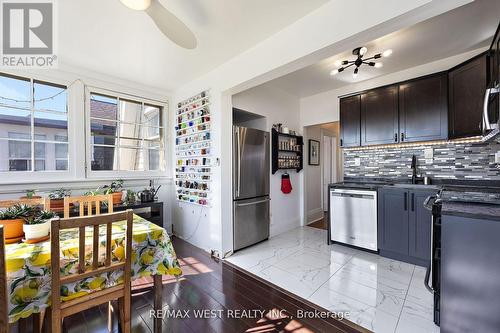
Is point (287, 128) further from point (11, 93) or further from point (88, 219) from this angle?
point (11, 93)

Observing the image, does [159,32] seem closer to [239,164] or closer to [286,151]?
[239,164]

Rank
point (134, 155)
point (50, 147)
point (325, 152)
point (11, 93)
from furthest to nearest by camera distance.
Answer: point (325, 152), point (134, 155), point (50, 147), point (11, 93)

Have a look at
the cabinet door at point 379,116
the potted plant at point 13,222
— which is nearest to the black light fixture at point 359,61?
the cabinet door at point 379,116

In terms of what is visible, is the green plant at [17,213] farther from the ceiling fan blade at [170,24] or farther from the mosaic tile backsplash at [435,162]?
the mosaic tile backsplash at [435,162]

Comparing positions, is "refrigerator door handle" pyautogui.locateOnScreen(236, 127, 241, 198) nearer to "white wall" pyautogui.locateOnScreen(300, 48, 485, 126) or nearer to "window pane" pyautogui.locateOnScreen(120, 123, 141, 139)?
"window pane" pyautogui.locateOnScreen(120, 123, 141, 139)

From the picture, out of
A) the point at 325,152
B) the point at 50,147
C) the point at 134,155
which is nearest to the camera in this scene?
the point at 50,147

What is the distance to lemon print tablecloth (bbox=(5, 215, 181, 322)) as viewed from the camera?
103 centimetres

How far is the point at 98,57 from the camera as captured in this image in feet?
8.46

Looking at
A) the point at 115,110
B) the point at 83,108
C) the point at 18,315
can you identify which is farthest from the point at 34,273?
the point at 115,110

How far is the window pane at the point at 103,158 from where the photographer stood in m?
3.09

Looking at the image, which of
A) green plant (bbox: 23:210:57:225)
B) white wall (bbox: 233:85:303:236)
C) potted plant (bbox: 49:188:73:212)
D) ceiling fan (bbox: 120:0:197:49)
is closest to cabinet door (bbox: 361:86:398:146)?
white wall (bbox: 233:85:303:236)

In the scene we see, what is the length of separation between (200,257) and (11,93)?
3019mm

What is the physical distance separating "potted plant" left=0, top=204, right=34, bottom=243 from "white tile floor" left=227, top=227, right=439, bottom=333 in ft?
6.60

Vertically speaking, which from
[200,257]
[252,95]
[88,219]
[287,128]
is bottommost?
[200,257]
